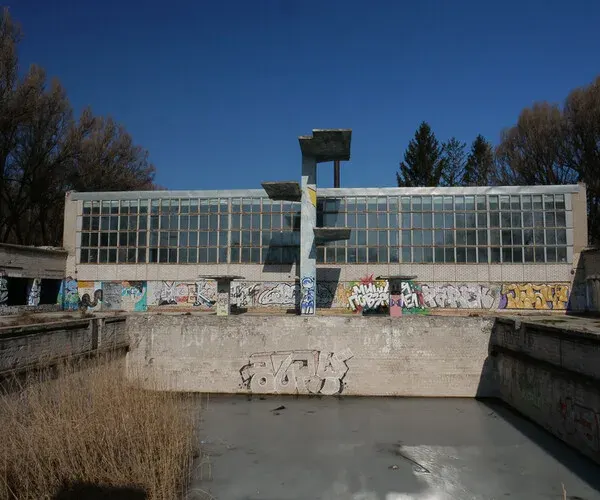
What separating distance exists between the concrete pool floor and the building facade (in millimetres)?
12823

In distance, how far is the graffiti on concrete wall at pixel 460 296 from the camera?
32.9 m

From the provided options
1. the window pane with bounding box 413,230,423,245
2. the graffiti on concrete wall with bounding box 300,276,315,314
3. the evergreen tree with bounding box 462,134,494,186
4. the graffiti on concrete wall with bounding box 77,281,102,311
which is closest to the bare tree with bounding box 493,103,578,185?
the evergreen tree with bounding box 462,134,494,186

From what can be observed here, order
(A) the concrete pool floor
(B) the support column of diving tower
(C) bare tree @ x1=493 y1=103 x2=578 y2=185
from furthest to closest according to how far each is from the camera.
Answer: (C) bare tree @ x1=493 y1=103 x2=578 y2=185 → (B) the support column of diving tower → (A) the concrete pool floor

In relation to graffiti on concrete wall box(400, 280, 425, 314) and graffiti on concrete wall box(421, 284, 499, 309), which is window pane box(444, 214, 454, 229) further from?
graffiti on concrete wall box(400, 280, 425, 314)

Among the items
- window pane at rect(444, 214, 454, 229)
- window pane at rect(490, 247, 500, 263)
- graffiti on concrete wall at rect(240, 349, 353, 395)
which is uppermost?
window pane at rect(444, 214, 454, 229)

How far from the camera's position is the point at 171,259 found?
3525 centimetres

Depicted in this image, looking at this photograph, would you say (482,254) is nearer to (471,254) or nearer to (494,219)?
(471,254)

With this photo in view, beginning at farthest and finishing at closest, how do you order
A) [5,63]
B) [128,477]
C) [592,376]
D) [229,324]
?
[5,63]
[229,324]
[592,376]
[128,477]

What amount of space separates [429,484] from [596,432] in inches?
202

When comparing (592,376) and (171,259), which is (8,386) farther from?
(171,259)

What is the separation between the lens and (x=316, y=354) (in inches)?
930

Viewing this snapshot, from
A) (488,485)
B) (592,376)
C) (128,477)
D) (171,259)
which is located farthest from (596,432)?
(171,259)

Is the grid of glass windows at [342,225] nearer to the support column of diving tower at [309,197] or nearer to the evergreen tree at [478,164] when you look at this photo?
the support column of diving tower at [309,197]

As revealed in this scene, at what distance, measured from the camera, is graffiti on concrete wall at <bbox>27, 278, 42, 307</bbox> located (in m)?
32.8
